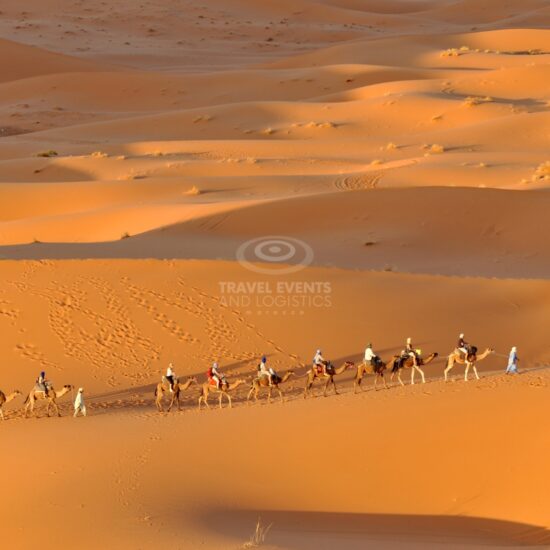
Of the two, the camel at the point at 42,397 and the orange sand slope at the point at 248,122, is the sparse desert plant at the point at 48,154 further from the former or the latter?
the camel at the point at 42,397

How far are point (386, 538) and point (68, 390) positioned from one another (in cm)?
643

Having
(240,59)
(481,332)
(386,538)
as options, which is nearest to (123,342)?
(481,332)

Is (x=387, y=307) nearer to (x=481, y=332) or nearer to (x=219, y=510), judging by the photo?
(x=481, y=332)

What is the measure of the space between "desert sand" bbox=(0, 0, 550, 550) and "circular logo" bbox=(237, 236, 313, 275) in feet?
0.32

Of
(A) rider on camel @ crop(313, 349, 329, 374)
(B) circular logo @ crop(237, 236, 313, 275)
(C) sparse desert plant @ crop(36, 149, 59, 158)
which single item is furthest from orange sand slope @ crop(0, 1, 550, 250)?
(A) rider on camel @ crop(313, 349, 329, 374)

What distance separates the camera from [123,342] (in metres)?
16.9

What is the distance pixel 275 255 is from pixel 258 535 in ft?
39.0

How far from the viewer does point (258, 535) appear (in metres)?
8.52

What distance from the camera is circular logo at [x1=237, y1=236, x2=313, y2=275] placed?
19219 millimetres

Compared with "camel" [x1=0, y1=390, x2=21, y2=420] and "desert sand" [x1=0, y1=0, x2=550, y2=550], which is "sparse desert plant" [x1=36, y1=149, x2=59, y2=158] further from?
"camel" [x1=0, y1=390, x2=21, y2=420]

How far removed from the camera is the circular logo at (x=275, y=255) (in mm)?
19219

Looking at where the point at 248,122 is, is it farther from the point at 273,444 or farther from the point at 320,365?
the point at 273,444

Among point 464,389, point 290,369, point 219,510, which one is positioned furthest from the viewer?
point 290,369

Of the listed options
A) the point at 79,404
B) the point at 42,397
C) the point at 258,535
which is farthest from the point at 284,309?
the point at 258,535
